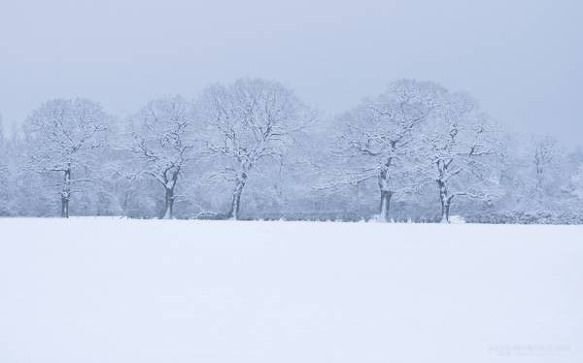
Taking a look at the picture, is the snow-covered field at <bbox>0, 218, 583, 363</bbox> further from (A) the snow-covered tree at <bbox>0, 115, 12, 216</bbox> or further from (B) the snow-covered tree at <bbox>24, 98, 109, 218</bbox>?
(A) the snow-covered tree at <bbox>0, 115, 12, 216</bbox>

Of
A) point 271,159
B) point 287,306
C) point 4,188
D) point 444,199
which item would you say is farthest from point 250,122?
point 287,306

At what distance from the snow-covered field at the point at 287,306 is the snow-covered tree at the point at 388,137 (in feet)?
103

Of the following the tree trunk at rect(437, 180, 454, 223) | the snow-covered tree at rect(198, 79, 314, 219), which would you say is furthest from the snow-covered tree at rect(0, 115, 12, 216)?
the tree trunk at rect(437, 180, 454, 223)

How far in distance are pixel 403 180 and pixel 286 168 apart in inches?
324

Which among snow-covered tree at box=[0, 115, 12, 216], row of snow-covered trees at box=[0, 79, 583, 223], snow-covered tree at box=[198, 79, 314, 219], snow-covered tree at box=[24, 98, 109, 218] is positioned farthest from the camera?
snow-covered tree at box=[0, 115, 12, 216]

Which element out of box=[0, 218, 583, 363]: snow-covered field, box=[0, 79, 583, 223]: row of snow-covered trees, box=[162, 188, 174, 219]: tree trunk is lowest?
box=[162, 188, 174, 219]: tree trunk

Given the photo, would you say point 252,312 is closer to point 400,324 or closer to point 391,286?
point 400,324

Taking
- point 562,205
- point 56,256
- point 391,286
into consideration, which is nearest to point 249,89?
point 562,205

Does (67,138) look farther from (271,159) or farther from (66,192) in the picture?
(271,159)

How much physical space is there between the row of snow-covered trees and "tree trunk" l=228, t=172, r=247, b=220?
16 cm

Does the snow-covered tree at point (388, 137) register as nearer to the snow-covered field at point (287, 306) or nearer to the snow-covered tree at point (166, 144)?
the snow-covered tree at point (166, 144)

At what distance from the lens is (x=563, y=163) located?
203 ft

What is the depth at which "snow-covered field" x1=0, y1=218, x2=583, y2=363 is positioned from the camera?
5844 mm

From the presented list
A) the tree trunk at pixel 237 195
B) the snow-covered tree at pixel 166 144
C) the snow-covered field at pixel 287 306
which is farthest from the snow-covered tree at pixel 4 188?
the snow-covered field at pixel 287 306
